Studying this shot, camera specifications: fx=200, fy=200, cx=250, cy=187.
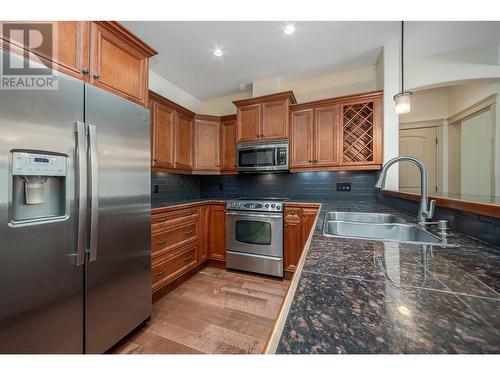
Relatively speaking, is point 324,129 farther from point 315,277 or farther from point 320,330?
point 320,330

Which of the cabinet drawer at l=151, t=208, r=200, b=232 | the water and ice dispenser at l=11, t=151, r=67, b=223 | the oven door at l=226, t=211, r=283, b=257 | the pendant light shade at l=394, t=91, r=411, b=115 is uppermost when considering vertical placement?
the pendant light shade at l=394, t=91, r=411, b=115

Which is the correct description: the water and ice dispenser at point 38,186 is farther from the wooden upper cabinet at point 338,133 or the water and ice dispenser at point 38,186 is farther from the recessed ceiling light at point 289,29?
the wooden upper cabinet at point 338,133

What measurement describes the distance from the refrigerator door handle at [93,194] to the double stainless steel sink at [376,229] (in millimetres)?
1294

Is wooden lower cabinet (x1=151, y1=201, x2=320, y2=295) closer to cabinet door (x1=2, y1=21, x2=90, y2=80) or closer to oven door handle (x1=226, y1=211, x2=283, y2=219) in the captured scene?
oven door handle (x1=226, y1=211, x2=283, y2=219)

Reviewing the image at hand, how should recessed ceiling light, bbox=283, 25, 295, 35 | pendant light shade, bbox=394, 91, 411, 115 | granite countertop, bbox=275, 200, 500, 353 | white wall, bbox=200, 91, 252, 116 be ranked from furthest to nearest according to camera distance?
1. white wall, bbox=200, 91, 252, 116
2. recessed ceiling light, bbox=283, 25, 295, 35
3. pendant light shade, bbox=394, 91, 411, 115
4. granite countertop, bbox=275, 200, 500, 353

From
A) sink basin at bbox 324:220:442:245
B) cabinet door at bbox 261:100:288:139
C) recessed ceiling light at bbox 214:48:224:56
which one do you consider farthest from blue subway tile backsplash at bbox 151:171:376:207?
recessed ceiling light at bbox 214:48:224:56

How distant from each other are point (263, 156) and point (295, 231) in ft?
3.59

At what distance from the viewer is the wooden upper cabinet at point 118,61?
4.46 ft

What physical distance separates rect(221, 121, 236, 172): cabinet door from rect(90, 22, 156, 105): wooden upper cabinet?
4.95 feet

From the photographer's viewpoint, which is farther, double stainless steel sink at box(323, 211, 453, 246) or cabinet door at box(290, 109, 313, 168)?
cabinet door at box(290, 109, 313, 168)

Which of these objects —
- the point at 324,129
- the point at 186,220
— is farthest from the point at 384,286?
the point at 324,129

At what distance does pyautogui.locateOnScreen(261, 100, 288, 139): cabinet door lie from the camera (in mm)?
2713

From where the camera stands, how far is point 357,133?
8.38 ft
